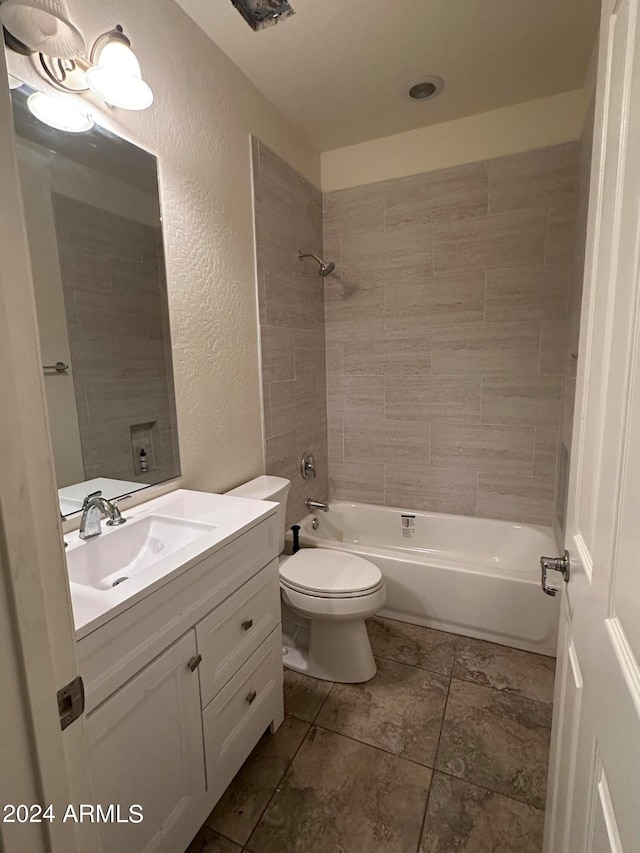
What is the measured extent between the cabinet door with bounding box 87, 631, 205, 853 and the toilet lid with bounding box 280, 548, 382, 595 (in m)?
0.71

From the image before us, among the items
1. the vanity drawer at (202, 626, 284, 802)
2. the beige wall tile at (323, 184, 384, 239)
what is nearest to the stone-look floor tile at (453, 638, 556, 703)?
the vanity drawer at (202, 626, 284, 802)

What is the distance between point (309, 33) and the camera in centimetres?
161

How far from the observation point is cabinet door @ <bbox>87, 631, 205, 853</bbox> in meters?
0.82

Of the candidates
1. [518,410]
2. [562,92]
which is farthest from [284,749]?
[562,92]

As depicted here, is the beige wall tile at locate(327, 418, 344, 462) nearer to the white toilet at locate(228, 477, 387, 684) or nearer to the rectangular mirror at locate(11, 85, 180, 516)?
the white toilet at locate(228, 477, 387, 684)

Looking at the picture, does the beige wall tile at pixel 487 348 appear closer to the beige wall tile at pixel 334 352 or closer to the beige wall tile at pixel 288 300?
the beige wall tile at pixel 334 352

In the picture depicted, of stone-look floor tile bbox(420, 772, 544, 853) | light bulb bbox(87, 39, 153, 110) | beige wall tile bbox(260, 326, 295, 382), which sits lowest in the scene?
stone-look floor tile bbox(420, 772, 544, 853)

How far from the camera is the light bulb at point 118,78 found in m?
1.13

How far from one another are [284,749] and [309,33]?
9.03ft

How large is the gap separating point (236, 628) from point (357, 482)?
5.60 ft

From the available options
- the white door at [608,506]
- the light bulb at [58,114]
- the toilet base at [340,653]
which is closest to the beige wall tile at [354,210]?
the light bulb at [58,114]

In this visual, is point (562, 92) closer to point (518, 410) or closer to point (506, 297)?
point (506, 297)

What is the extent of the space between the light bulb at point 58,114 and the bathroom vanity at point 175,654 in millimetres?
1184

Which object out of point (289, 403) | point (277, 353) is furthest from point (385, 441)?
point (277, 353)
